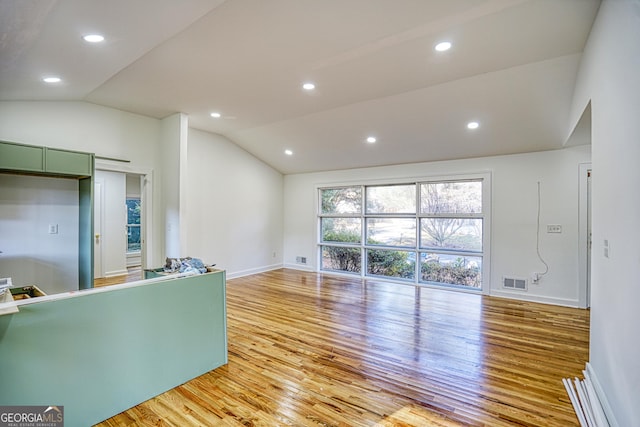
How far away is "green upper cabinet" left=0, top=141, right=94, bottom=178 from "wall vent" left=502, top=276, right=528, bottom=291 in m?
6.30

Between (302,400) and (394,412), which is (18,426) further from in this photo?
(394,412)

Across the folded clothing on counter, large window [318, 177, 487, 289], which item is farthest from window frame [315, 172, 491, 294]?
the folded clothing on counter

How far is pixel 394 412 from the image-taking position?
2.07 meters

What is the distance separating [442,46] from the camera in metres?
2.71

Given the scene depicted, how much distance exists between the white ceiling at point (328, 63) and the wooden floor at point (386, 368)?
2674 millimetres

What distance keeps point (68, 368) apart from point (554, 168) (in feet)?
19.8

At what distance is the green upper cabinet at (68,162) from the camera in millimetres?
3479

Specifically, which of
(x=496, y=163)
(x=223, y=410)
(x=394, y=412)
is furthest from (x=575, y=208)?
(x=223, y=410)

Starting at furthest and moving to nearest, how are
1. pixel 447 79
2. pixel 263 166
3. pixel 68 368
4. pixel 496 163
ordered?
pixel 263 166
pixel 496 163
pixel 447 79
pixel 68 368

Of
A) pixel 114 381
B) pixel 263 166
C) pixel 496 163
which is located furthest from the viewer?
pixel 263 166

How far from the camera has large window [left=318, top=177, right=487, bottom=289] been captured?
530 cm

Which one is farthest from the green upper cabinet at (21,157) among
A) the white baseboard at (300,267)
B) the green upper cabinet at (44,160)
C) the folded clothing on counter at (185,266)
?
the white baseboard at (300,267)

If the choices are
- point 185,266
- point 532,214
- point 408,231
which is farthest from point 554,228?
point 185,266

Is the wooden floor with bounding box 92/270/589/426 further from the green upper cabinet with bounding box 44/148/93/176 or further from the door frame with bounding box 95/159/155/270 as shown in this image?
the green upper cabinet with bounding box 44/148/93/176
